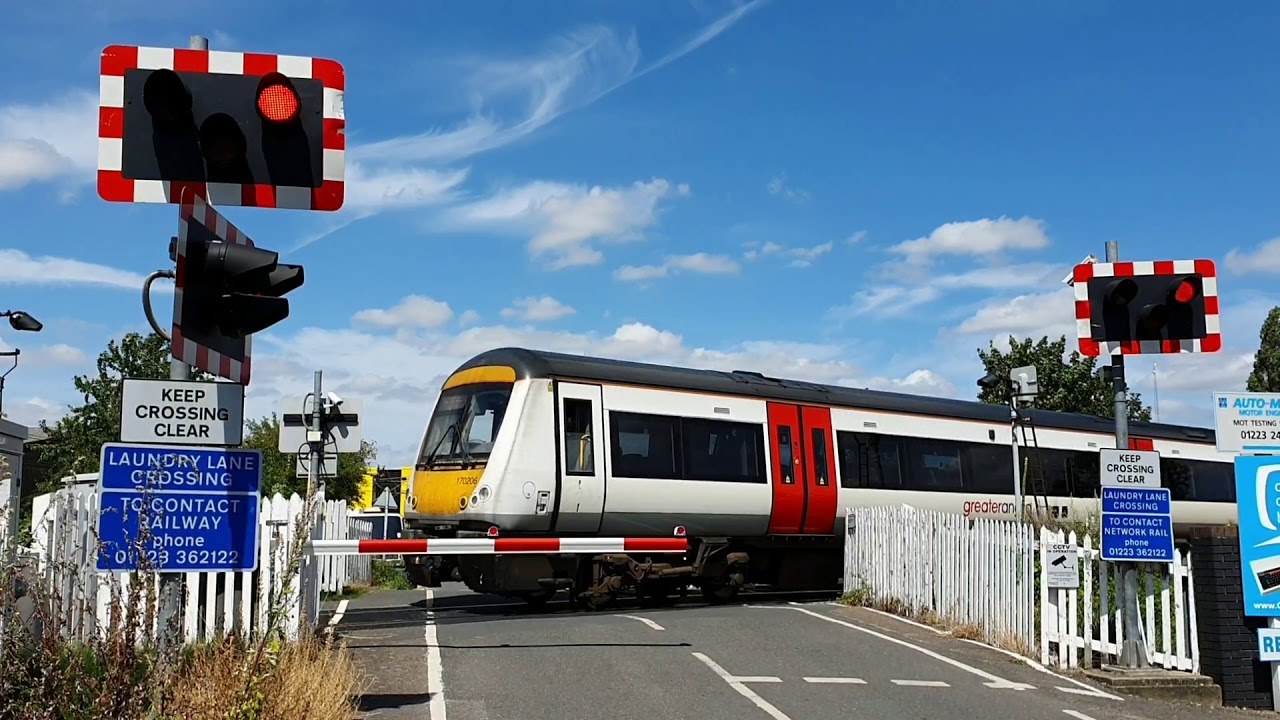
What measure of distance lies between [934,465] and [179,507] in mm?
15626

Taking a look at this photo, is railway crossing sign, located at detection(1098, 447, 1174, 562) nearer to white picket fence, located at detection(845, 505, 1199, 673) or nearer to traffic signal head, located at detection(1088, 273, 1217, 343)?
white picket fence, located at detection(845, 505, 1199, 673)

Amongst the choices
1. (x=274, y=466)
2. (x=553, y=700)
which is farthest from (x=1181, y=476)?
(x=274, y=466)

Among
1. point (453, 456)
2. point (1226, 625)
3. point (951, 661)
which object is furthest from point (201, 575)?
point (1226, 625)

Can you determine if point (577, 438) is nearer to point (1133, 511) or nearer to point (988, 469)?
point (1133, 511)

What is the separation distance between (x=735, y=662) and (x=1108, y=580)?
4132 millimetres

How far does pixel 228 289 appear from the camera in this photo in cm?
591

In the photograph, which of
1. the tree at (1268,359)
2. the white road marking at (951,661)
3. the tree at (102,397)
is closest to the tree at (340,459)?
the tree at (102,397)

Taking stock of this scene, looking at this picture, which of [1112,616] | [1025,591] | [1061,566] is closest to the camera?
[1061,566]

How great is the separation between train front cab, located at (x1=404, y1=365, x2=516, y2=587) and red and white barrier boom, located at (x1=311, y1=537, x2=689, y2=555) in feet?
8.71

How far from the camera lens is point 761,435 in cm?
1761

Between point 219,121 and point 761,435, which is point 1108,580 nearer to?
point 761,435

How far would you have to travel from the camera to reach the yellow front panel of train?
1516 cm

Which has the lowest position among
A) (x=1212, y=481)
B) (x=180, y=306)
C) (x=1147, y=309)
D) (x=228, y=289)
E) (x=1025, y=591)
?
(x=1025, y=591)

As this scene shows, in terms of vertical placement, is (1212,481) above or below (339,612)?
above
